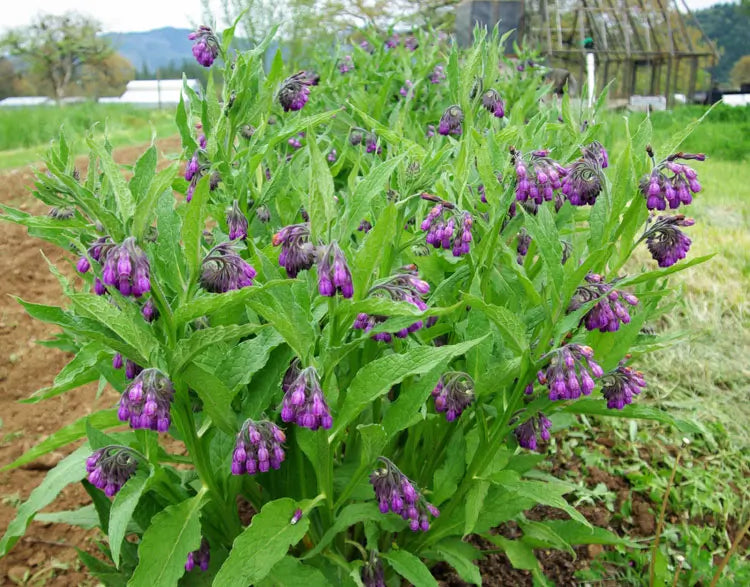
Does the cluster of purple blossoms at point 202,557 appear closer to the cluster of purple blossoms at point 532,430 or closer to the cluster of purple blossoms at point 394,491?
the cluster of purple blossoms at point 394,491

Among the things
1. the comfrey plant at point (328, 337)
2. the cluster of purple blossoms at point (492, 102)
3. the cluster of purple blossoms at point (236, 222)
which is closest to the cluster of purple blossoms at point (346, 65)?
the comfrey plant at point (328, 337)

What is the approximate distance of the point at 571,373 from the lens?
1428 millimetres

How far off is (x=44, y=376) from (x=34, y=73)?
4789cm

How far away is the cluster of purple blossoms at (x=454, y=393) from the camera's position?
164 cm

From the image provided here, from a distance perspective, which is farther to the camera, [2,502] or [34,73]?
[34,73]

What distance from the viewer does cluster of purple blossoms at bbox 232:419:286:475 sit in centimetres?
136

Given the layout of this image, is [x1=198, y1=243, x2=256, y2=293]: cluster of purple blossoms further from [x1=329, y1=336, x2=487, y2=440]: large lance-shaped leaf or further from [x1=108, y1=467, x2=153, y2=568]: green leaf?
[x1=108, y1=467, x2=153, y2=568]: green leaf

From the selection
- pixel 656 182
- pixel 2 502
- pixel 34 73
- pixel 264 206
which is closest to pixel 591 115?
pixel 656 182

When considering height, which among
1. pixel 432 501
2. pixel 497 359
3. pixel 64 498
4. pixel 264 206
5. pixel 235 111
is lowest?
pixel 64 498

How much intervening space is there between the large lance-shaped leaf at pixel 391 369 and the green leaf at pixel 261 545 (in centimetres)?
29

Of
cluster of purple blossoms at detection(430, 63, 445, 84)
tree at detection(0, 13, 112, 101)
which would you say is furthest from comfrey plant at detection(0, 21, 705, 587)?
tree at detection(0, 13, 112, 101)

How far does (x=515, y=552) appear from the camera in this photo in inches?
84.5

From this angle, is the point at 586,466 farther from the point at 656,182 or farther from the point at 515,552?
the point at 656,182

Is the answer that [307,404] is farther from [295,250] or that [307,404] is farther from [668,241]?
[668,241]
